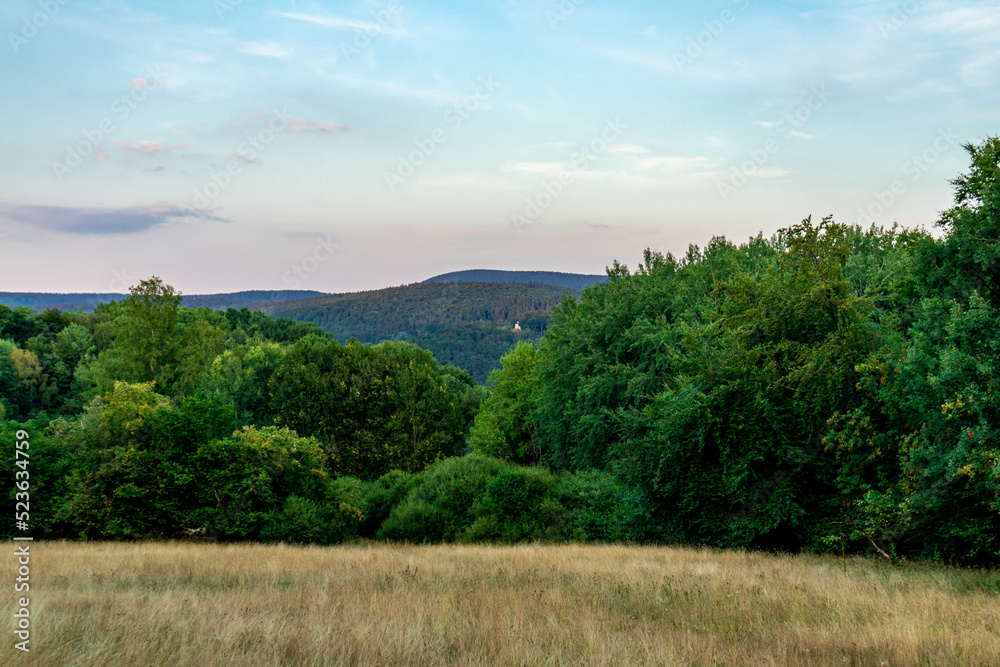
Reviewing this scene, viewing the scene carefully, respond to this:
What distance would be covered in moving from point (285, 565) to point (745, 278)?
53.2 ft

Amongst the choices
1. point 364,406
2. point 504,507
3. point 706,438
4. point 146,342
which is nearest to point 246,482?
point 504,507

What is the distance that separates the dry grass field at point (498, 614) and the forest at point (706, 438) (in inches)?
A: 131

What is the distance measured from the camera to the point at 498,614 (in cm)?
695

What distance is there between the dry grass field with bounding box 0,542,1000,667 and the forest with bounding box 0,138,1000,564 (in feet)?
10.9

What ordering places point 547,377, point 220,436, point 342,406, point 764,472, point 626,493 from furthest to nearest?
point 342,406
point 547,377
point 220,436
point 626,493
point 764,472

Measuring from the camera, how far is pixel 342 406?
1777 inches

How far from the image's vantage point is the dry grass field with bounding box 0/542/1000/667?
17.7 feet

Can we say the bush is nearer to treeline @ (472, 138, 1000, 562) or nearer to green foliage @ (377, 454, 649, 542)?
green foliage @ (377, 454, 649, 542)

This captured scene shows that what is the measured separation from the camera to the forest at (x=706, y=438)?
43.4ft

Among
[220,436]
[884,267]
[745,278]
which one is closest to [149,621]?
[220,436]

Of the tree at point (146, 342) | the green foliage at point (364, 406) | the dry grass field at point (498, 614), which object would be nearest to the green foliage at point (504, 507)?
the dry grass field at point (498, 614)

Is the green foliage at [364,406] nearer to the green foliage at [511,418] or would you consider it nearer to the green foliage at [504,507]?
the green foliage at [511,418]

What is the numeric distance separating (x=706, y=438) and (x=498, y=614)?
40.2 ft

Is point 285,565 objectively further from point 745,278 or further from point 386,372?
point 386,372
